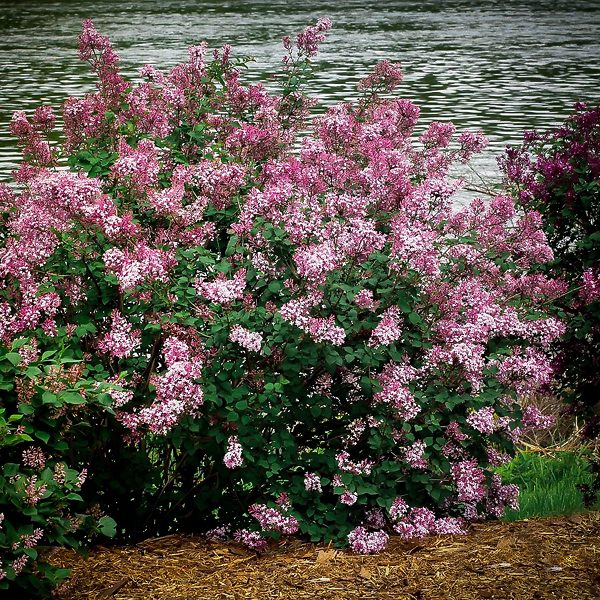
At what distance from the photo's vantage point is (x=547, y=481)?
5719 mm

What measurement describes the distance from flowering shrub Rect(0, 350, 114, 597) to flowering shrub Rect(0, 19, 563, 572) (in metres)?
0.22

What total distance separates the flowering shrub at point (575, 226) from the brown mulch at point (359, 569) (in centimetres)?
88

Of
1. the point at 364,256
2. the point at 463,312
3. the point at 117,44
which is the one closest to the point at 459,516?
the point at 463,312

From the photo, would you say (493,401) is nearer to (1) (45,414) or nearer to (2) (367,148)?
(2) (367,148)

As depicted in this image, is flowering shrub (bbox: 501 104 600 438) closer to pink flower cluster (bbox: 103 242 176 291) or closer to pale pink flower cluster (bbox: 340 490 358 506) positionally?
pale pink flower cluster (bbox: 340 490 358 506)

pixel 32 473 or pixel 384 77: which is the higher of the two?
pixel 384 77

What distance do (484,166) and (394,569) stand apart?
370 inches

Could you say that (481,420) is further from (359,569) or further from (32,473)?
(32,473)

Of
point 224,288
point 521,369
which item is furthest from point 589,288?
point 224,288

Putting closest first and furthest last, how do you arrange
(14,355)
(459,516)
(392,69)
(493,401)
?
(14,355)
(493,401)
(459,516)
(392,69)

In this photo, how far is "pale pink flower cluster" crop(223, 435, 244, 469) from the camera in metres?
3.81

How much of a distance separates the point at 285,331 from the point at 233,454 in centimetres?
52

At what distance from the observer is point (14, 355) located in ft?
11.5

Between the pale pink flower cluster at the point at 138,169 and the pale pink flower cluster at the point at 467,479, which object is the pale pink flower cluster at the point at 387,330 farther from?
the pale pink flower cluster at the point at 138,169
